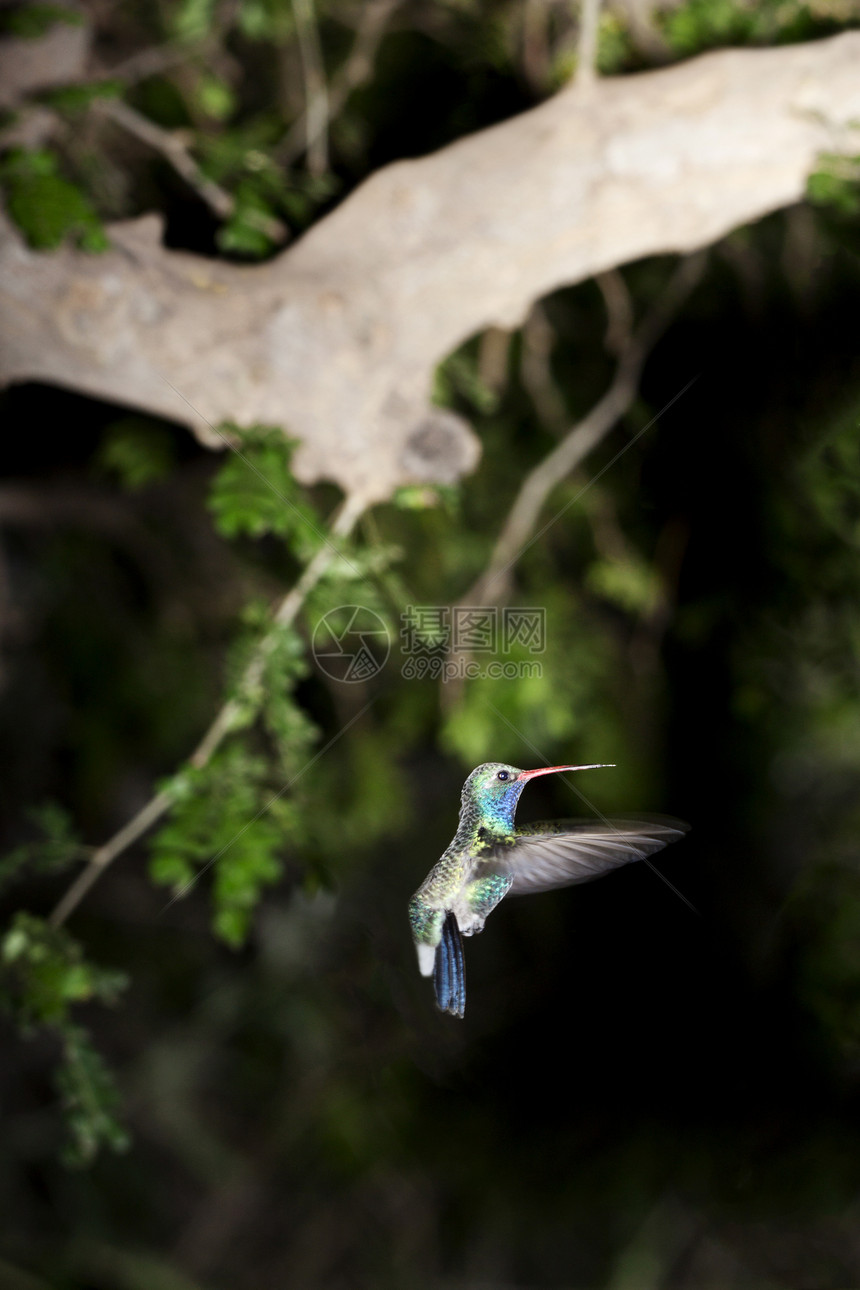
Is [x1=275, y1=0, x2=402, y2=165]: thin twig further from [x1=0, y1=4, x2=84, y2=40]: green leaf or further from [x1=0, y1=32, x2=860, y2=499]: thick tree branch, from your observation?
[x1=0, y1=32, x2=860, y2=499]: thick tree branch

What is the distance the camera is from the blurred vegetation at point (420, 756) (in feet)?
4.66

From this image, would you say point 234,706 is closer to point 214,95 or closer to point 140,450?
point 140,450

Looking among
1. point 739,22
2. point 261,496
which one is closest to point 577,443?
point 739,22

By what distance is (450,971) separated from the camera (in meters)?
0.68

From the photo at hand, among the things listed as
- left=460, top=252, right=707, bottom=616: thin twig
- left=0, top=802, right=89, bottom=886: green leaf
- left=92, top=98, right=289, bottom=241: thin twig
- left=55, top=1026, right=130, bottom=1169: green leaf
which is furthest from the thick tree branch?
left=55, top=1026, right=130, bottom=1169: green leaf

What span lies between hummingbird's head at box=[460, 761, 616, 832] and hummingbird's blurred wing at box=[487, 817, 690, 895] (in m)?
0.02

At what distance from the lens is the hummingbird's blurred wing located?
0.56 m

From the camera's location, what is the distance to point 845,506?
6.21 feet

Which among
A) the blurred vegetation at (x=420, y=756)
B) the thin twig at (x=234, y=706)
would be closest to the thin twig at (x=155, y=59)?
the blurred vegetation at (x=420, y=756)

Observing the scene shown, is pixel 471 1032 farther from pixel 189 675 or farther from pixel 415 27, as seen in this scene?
pixel 415 27

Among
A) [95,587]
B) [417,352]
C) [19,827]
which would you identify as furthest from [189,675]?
[417,352]

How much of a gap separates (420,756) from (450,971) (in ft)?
8.25

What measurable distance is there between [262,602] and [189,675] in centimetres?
185

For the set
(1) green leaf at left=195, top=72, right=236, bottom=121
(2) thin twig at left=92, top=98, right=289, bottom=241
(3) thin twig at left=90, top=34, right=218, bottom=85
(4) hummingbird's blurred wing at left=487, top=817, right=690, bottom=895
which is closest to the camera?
(4) hummingbird's blurred wing at left=487, top=817, right=690, bottom=895
